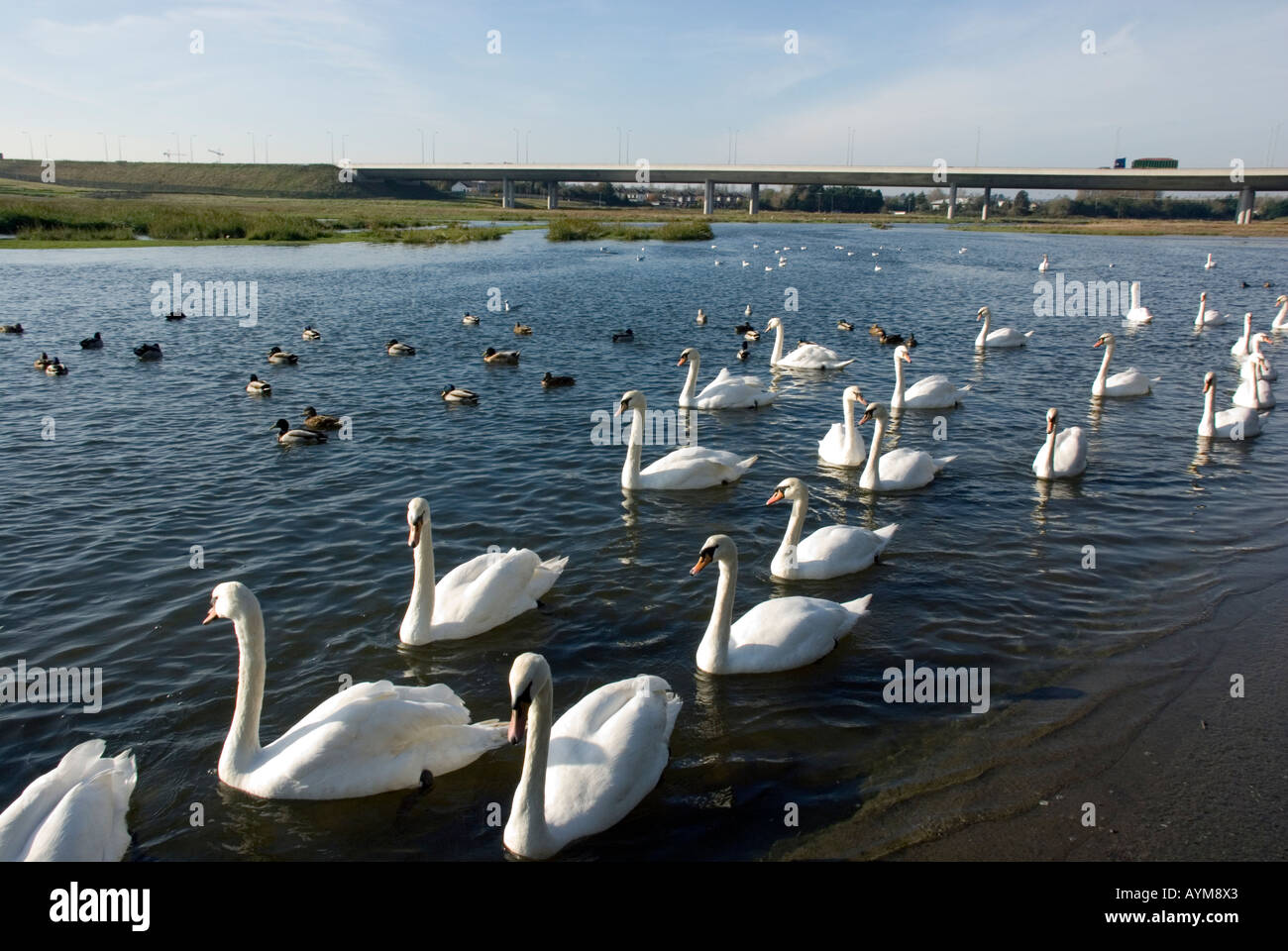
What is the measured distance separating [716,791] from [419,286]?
31.0 metres

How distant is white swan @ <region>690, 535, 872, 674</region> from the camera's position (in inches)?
283

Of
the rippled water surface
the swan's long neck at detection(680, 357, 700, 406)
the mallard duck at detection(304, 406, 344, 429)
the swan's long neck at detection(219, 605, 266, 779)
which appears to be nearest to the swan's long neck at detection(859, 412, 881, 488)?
the rippled water surface

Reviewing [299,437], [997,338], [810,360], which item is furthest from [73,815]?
[997,338]

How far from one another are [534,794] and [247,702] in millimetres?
2111

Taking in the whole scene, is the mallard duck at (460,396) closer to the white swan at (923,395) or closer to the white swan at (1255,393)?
the white swan at (923,395)

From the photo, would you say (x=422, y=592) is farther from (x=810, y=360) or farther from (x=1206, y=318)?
(x=1206, y=318)

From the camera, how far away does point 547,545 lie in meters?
10.0

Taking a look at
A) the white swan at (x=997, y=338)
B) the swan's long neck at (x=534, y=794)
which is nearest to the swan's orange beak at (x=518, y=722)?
the swan's long neck at (x=534, y=794)

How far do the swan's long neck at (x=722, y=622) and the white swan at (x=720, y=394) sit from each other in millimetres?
9015

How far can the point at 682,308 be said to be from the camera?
3012cm

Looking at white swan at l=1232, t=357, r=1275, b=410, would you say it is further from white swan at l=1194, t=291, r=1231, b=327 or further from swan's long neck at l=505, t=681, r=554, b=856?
swan's long neck at l=505, t=681, r=554, b=856
